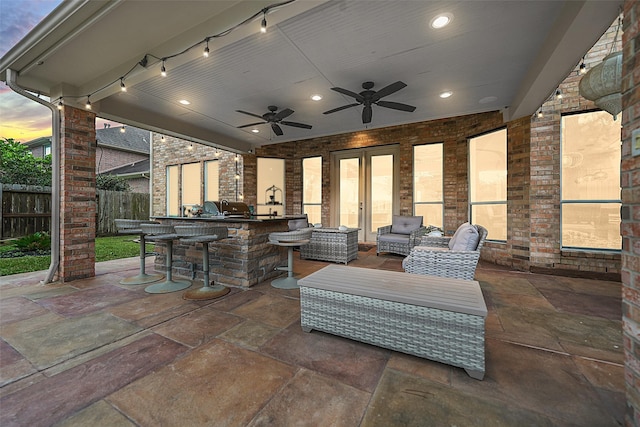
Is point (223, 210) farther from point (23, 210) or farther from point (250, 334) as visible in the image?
point (23, 210)

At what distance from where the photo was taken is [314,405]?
50.9 inches

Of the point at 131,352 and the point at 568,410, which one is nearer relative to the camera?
the point at 568,410

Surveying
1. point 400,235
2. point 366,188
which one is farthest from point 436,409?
point 366,188

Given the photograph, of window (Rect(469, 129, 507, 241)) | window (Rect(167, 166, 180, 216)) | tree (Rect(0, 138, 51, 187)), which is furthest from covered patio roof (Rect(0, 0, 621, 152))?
tree (Rect(0, 138, 51, 187))

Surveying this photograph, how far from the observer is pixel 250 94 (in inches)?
153

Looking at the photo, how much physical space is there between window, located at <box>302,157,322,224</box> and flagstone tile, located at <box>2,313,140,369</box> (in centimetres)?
584

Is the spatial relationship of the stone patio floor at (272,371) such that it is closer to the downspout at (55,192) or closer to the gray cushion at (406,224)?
the downspout at (55,192)

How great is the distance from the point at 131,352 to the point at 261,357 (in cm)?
94

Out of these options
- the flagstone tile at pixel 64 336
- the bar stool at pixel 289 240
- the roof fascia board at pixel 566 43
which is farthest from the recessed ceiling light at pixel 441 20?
the flagstone tile at pixel 64 336

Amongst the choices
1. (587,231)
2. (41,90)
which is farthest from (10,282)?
(587,231)

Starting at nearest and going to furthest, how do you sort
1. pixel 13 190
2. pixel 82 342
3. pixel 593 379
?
pixel 593 379 → pixel 82 342 → pixel 13 190

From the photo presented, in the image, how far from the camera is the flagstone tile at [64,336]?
175 cm

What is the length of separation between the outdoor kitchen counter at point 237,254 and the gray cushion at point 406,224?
9.64 ft

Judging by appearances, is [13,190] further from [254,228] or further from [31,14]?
[254,228]
